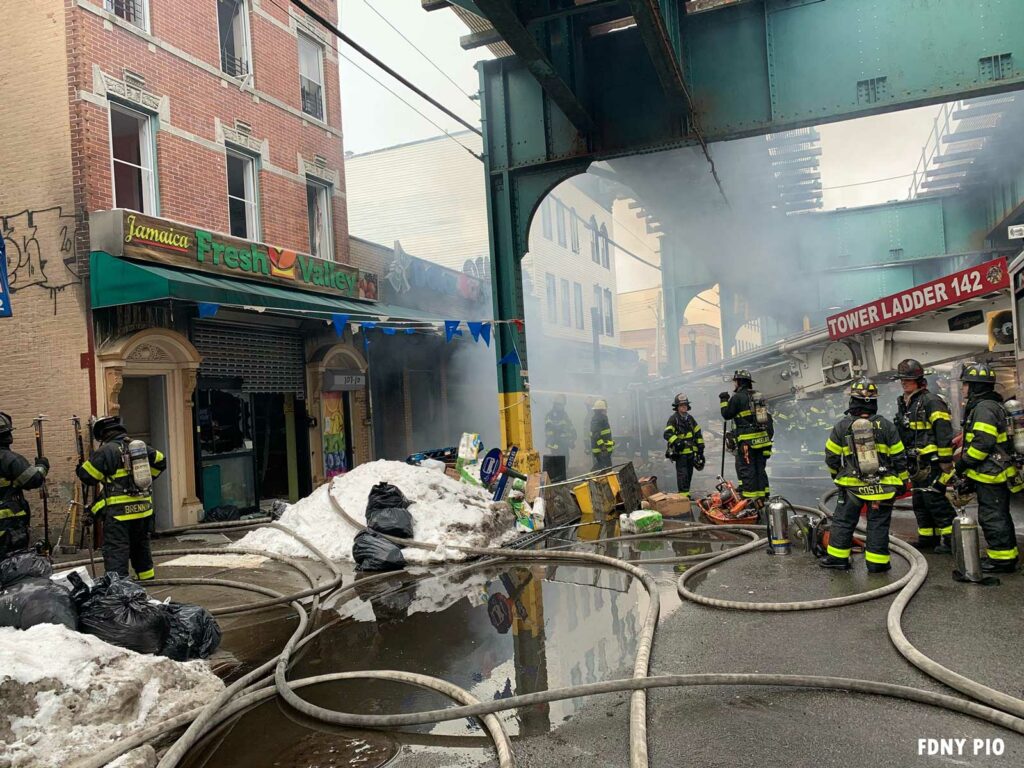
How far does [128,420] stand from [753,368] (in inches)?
399

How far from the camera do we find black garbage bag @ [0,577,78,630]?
4266 millimetres

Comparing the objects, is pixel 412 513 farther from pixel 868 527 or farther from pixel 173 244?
pixel 173 244

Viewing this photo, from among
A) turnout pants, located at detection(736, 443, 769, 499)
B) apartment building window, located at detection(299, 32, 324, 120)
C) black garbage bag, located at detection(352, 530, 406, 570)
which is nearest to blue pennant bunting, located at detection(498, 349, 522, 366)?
turnout pants, located at detection(736, 443, 769, 499)

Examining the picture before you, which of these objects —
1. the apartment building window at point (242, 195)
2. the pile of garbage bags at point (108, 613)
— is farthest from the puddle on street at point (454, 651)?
the apartment building window at point (242, 195)

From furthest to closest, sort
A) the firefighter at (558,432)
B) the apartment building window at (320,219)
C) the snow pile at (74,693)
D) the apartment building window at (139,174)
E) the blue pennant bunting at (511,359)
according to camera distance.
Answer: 1. the firefighter at (558,432)
2. the apartment building window at (320,219)
3. the blue pennant bunting at (511,359)
4. the apartment building window at (139,174)
5. the snow pile at (74,693)

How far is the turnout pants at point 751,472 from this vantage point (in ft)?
31.8

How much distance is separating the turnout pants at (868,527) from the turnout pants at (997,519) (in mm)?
699

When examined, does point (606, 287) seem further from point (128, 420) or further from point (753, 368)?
point (128, 420)

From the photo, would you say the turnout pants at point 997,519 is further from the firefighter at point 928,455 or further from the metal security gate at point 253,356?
the metal security gate at point 253,356

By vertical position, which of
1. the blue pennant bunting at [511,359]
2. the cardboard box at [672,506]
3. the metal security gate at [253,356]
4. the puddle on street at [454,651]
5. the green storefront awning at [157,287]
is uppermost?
the green storefront awning at [157,287]

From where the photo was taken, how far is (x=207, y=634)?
201 inches

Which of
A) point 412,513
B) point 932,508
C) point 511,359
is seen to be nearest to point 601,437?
point 511,359

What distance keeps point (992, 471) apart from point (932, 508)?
1160mm

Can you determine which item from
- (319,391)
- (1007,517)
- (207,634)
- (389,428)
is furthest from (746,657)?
(389,428)
